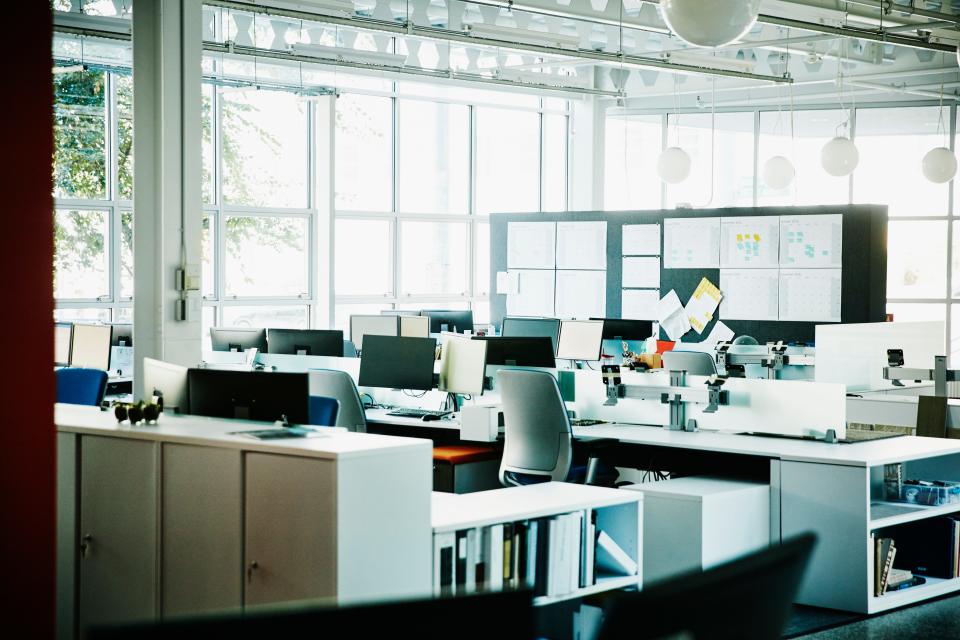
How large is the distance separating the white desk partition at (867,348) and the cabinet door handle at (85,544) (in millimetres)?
4894

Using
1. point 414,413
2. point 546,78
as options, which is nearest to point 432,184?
point 546,78

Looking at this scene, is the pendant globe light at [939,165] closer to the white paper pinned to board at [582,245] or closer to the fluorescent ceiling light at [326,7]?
the white paper pinned to board at [582,245]

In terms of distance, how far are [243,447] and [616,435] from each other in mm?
3138

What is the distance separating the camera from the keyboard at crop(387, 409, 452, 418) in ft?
24.3

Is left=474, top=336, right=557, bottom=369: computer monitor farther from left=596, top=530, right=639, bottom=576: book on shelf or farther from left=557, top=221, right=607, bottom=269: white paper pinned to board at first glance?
left=557, top=221, right=607, bottom=269: white paper pinned to board

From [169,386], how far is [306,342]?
13.3 ft

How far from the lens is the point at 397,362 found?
759cm

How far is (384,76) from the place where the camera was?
12867mm

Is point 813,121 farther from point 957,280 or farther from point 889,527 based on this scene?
point 889,527

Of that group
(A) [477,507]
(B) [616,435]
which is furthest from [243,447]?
(B) [616,435]

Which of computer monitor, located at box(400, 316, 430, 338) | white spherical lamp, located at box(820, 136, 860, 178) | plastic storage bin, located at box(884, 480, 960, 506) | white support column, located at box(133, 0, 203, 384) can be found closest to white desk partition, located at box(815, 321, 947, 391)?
plastic storage bin, located at box(884, 480, 960, 506)

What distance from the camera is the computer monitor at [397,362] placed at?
748cm

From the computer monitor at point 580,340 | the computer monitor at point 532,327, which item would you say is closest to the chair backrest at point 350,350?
the computer monitor at point 532,327

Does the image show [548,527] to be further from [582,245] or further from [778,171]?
[582,245]
